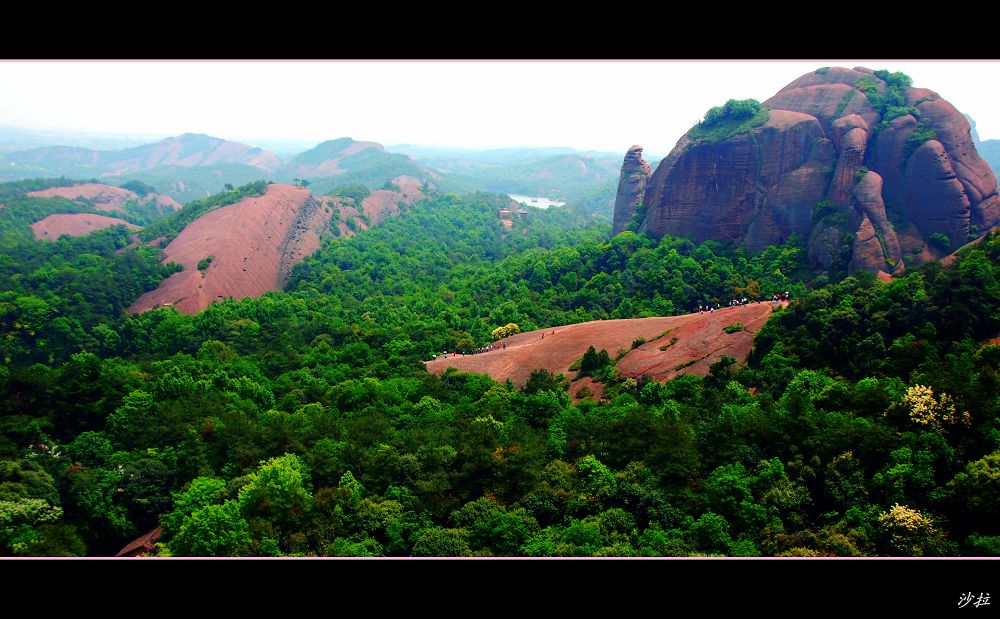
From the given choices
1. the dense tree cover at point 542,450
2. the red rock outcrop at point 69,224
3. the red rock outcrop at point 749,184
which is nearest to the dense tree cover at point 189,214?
the red rock outcrop at point 69,224

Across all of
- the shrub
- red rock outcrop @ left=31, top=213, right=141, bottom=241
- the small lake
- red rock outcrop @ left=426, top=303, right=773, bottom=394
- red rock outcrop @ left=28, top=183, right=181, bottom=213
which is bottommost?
red rock outcrop @ left=426, top=303, right=773, bottom=394

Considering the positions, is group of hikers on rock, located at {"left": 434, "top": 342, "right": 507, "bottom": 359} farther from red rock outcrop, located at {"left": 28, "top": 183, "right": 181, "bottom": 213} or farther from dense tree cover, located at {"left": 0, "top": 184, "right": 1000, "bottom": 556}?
red rock outcrop, located at {"left": 28, "top": 183, "right": 181, "bottom": 213}

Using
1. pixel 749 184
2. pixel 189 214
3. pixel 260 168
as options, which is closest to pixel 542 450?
pixel 749 184

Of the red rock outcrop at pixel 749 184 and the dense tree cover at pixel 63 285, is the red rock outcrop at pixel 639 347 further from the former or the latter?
the dense tree cover at pixel 63 285

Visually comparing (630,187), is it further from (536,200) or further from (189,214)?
(536,200)

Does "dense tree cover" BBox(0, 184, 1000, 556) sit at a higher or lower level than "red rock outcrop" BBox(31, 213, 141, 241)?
lower

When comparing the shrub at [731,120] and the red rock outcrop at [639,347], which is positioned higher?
the shrub at [731,120]

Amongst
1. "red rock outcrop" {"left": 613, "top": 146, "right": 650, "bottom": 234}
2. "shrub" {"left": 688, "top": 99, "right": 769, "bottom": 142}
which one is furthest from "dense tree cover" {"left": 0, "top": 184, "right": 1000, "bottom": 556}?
"red rock outcrop" {"left": 613, "top": 146, "right": 650, "bottom": 234}
